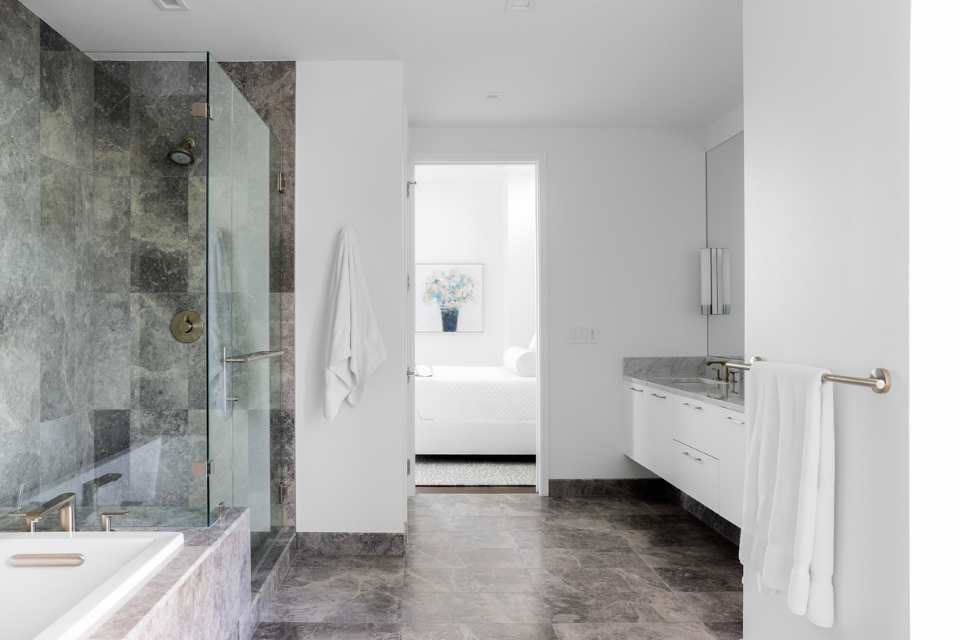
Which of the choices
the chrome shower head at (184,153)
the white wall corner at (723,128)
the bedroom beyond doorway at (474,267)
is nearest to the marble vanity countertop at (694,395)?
the white wall corner at (723,128)

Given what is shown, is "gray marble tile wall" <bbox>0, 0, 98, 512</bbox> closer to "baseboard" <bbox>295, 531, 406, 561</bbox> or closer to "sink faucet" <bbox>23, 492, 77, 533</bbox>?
"sink faucet" <bbox>23, 492, 77, 533</bbox>

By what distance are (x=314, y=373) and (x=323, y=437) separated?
328 mm

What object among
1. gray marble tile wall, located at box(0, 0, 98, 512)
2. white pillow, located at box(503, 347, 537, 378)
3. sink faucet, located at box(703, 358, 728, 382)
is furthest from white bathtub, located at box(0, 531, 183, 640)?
white pillow, located at box(503, 347, 537, 378)

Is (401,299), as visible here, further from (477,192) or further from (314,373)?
(477,192)

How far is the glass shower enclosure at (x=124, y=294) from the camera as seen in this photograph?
2295 millimetres

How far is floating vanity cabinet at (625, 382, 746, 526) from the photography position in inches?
119

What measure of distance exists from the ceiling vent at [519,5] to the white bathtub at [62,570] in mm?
2264

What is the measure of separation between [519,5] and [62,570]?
98.4 inches

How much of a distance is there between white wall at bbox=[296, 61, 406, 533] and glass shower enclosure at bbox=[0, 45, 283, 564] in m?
0.80

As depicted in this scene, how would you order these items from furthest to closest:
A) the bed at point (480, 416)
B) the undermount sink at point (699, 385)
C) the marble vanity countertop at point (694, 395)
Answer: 1. the bed at point (480, 416)
2. the undermount sink at point (699, 385)
3. the marble vanity countertop at point (694, 395)

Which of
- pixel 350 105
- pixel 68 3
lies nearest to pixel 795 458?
pixel 350 105

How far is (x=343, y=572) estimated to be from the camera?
3.07 m

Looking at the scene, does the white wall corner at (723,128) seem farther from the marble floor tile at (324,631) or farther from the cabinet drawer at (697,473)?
the marble floor tile at (324,631)

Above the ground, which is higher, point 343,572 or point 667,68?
point 667,68
